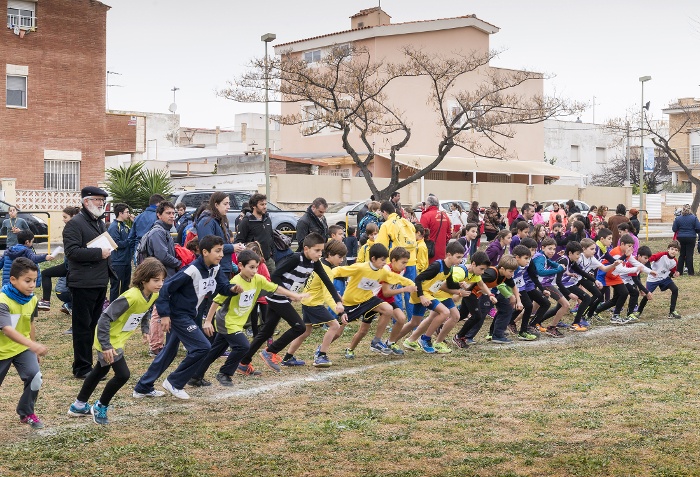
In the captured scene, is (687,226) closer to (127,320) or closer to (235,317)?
(235,317)

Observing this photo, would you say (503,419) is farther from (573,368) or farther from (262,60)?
(262,60)

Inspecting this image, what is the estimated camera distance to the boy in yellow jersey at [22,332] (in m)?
7.22

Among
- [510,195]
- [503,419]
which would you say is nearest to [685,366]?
[503,419]

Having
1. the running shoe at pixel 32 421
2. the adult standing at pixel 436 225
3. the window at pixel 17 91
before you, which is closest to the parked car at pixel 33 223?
the window at pixel 17 91

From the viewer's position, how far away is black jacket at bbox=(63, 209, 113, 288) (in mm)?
9438

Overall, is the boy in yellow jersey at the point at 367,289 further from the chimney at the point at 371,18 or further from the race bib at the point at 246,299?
the chimney at the point at 371,18

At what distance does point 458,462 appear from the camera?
21.8ft

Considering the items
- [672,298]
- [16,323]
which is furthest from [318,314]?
[672,298]

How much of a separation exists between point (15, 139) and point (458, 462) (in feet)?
102

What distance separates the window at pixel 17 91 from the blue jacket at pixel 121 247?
2390cm

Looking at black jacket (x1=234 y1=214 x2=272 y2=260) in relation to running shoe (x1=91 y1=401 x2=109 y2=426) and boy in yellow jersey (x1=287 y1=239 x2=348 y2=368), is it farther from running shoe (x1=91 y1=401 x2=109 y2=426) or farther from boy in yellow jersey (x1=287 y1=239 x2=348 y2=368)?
running shoe (x1=91 y1=401 x2=109 y2=426)

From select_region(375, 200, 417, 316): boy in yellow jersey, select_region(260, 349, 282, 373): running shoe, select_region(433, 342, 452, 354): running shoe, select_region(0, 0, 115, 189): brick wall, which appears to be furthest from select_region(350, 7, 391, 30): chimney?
select_region(260, 349, 282, 373): running shoe

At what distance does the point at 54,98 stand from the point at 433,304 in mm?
27268

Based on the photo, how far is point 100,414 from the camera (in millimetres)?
7793
